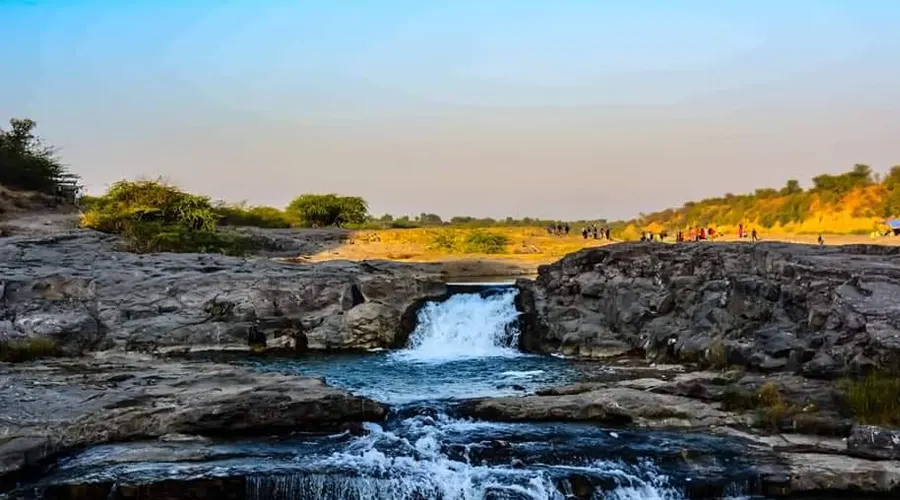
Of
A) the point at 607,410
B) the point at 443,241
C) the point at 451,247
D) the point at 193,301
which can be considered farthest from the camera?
the point at 443,241

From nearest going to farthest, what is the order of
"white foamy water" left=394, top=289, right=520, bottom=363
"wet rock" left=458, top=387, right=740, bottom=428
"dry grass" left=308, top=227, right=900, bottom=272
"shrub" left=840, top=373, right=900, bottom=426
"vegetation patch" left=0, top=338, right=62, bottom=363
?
"shrub" left=840, top=373, right=900, bottom=426 → "wet rock" left=458, top=387, right=740, bottom=428 → "vegetation patch" left=0, top=338, right=62, bottom=363 → "white foamy water" left=394, top=289, right=520, bottom=363 → "dry grass" left=308, top=227, right=900, bottom=272

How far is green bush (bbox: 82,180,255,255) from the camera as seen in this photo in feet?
90.5

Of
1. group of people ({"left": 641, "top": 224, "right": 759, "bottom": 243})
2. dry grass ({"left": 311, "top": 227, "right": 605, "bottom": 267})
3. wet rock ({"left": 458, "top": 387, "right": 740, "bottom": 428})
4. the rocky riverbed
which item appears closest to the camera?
the rocky riverbed

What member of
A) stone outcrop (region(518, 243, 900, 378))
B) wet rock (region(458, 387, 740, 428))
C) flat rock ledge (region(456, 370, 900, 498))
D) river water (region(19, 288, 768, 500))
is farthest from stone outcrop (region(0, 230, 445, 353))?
wet rock (region(458, 387, 740, 428))

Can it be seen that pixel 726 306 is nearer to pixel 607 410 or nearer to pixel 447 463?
pixel 607 410

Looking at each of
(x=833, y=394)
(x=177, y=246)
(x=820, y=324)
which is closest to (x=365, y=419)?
(x=833, y=394)

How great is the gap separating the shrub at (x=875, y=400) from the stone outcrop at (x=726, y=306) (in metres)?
1.05

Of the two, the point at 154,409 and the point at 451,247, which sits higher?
the point at 451,247

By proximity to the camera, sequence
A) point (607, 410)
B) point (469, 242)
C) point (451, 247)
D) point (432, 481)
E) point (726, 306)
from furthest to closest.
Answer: point (469, 242) → point (451, 247) → point (726, 306) → point (607, 410) → point (432, 481)

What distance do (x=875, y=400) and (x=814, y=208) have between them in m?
49.6

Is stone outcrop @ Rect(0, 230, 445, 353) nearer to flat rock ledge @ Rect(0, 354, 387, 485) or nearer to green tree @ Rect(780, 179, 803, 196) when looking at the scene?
flat rock ledge @ Rect(0, 354, 387, 485)

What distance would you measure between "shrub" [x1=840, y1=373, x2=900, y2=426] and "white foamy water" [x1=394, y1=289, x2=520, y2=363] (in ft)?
29.2

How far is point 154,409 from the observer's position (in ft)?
36.2

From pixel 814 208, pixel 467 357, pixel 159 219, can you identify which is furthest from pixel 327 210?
pixel 467 357
